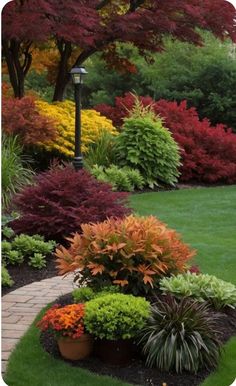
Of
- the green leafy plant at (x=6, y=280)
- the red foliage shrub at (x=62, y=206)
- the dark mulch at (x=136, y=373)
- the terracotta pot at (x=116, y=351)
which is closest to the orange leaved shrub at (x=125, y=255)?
the terracotta pot at (x=116, y=351)

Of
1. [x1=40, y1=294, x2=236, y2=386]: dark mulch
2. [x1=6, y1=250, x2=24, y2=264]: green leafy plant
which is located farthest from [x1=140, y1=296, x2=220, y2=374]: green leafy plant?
[x1=6, y1=250, x2=24, y2=264]: green leafy plant

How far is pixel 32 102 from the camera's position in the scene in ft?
42.8

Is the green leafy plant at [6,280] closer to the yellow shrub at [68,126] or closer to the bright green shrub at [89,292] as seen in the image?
the bright green shrub at [89,292]

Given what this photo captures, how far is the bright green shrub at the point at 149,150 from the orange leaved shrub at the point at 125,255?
8.40 m

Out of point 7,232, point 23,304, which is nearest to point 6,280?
point 23,304

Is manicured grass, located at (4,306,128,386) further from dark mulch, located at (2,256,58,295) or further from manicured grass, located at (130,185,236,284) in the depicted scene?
manicured grass, located at (130,185,236,284)

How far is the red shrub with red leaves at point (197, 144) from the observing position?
1486cm

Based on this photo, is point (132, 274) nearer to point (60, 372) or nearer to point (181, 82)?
point (60, 372)

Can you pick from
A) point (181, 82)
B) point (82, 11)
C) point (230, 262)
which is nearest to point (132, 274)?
point (230, 262)

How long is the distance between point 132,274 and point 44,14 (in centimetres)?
939

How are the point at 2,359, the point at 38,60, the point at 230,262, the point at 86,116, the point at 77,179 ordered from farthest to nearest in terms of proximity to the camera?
the point at 38,60
the point at 86,116
the point at 77,179
the point at 230,262
the point at 2,359

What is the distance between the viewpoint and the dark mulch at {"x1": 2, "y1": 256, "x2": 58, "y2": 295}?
6.44 meters

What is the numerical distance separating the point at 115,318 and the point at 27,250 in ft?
9.44

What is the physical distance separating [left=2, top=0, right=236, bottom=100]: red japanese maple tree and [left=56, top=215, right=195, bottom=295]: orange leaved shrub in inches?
320
